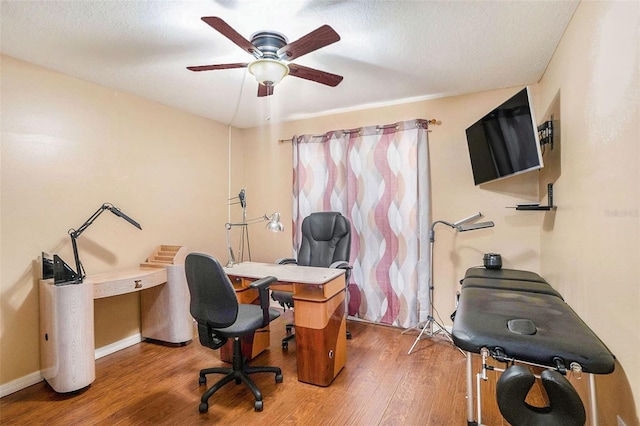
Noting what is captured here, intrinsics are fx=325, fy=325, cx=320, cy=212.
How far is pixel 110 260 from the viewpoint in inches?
118

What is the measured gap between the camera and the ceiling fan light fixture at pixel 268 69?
193 centimetres

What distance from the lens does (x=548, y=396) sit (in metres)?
1.20

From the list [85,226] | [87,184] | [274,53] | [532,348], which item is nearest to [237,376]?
[85,226]

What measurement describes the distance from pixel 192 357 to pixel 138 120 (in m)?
2.33

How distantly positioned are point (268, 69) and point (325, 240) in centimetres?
185

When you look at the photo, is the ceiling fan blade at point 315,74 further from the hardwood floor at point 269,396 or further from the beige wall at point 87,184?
the hardwood floor at point 269,396

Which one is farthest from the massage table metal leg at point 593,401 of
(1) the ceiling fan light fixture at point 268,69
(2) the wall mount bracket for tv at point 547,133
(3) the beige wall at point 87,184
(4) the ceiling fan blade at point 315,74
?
(3) the beige wall at point 87,184

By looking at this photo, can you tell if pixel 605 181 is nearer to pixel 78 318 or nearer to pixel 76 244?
pixel 78 318

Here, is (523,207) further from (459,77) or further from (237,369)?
(237,369)

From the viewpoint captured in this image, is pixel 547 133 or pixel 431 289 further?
pixel 431 289

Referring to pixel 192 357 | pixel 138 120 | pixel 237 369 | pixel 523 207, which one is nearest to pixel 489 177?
pixel 523 207

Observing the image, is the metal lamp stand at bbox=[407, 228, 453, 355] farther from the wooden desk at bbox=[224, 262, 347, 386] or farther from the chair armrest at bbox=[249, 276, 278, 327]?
the chair armrest at bbox=[249, 276, 278, 327]

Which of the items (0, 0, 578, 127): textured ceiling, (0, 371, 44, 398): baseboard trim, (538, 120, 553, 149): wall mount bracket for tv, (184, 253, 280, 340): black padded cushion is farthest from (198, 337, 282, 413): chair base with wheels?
(538, 120, 553, 149): wall mount bracket for tv

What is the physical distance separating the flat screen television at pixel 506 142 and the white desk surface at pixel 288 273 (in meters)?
1.55
